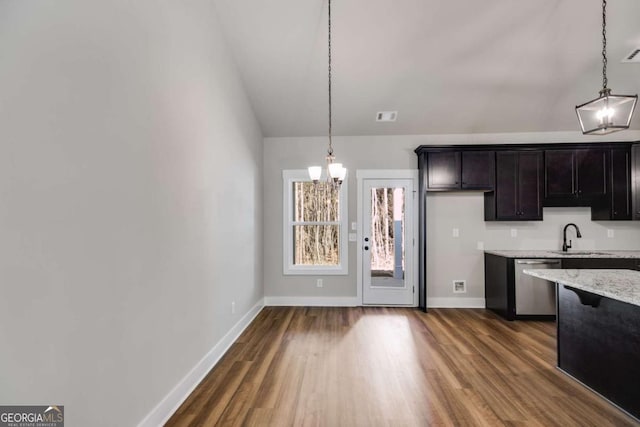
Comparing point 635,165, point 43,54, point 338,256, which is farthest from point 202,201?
point 635,165

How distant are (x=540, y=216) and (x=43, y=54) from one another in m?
5.50

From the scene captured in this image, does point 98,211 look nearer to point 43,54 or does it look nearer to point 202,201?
point 43,54

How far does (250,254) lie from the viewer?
4.27 meters

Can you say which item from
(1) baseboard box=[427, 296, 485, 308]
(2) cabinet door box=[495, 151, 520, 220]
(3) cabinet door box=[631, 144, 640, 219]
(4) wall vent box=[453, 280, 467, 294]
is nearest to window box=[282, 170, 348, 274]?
(1) baseboard box=[427, 296, 485, 308]

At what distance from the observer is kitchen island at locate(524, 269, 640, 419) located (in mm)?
2078

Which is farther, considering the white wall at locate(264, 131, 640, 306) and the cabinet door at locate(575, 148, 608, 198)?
the white wall at locate(264, 131, 640, 306)

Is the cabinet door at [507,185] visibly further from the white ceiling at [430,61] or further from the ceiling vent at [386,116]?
the ceiling vent at [386,116]

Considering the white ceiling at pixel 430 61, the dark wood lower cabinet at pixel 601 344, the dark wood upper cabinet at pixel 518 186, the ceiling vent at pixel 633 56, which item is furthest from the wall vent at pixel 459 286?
the ceiling vent at pixel 633 56

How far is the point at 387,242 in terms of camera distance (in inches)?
193

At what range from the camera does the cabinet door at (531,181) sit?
454cm

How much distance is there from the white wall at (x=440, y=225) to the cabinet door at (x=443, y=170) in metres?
0.31

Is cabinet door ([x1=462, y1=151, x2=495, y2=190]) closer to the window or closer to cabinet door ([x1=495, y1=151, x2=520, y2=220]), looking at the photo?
cabinet door ([x1=495, y1=151, x2=520, y2=220])

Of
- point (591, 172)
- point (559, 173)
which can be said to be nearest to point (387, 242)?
point (559, 173)

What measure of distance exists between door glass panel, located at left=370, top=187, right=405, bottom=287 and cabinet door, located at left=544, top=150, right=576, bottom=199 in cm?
207
